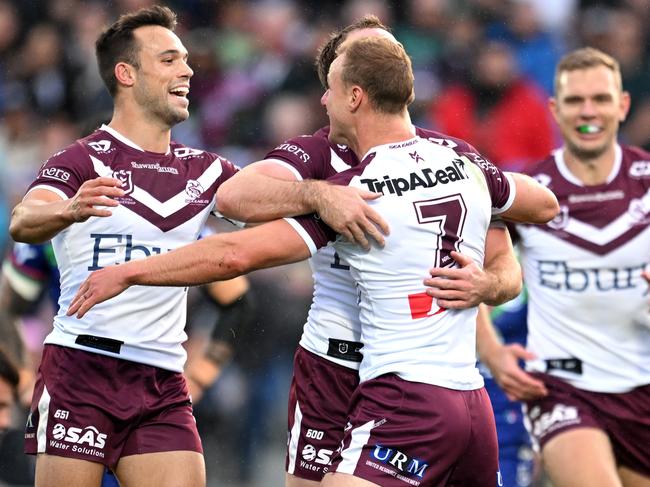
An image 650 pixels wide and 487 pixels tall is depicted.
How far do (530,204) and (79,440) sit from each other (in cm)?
219

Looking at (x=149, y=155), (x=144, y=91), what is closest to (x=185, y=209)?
(x=149, y=155)

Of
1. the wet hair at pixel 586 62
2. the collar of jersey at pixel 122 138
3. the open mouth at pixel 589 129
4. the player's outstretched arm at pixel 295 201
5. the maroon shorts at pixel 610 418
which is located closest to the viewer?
the player's outstretched arm at pixel 295 201

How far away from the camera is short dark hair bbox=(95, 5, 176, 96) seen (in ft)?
19.4

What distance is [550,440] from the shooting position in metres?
6.20

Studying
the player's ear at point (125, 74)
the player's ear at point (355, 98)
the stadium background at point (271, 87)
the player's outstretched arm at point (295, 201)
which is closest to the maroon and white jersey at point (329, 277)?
the player's outstretched arm at point (295, 201)

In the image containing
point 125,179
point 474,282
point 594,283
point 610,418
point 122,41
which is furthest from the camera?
point 594,283

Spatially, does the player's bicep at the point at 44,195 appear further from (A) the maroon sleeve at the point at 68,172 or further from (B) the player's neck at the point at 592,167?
(B) the player's neck at the point at 592,167

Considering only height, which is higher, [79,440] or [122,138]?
[122,138]

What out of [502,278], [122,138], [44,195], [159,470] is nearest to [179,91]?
[122,138]

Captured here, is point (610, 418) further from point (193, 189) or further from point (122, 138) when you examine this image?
point (122, 138)

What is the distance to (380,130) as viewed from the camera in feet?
15.2

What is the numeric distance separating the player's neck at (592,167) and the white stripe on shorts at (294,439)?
228 centimetres

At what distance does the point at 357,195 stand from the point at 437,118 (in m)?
5.41

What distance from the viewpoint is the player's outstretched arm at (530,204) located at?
4.96m
